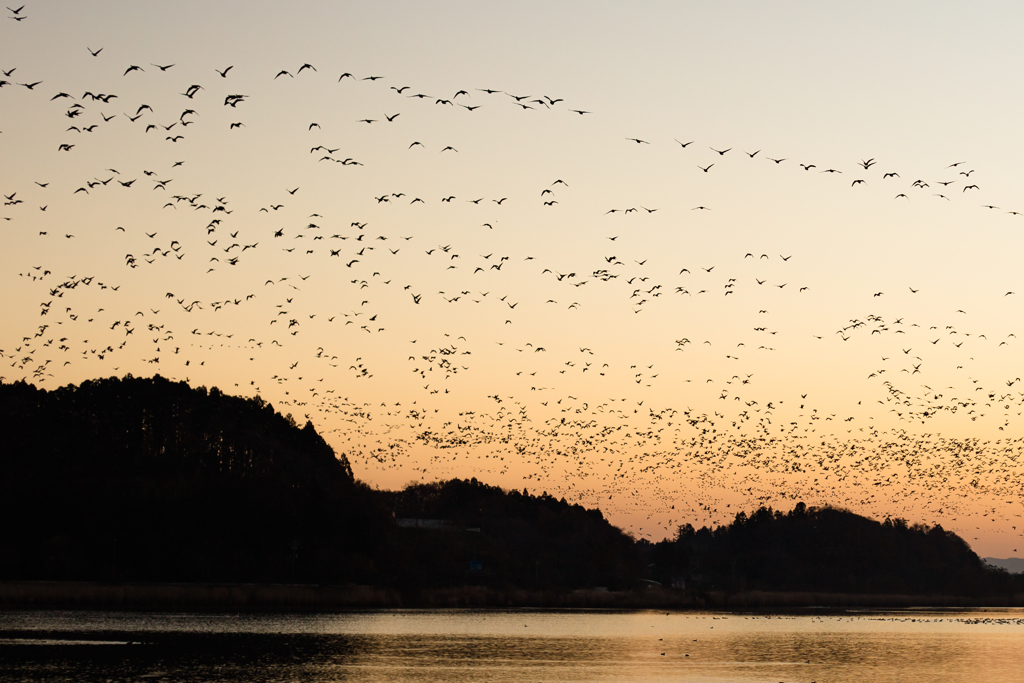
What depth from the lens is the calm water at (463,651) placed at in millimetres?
44156

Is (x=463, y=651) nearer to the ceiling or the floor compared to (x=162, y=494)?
nearer to the floor

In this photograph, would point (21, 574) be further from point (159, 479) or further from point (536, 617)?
point (536, 617)

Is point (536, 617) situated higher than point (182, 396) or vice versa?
point (182, 396)

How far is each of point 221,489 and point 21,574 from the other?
2155 cm

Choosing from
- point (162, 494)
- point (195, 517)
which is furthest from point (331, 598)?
point (162, 494)

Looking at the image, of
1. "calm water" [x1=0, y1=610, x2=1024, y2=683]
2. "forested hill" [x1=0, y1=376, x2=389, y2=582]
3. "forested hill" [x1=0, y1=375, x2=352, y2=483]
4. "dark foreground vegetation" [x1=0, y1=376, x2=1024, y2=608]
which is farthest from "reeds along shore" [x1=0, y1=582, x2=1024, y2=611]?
"forested hill" [x1=0, y1=375, x2=352, y2=483]

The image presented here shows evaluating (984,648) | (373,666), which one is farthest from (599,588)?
(373,666)

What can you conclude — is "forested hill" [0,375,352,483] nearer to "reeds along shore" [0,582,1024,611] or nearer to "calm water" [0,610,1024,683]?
"reeds along shore" [0,582,1024,611]

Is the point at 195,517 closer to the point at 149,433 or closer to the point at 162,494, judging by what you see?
the point at 162,494

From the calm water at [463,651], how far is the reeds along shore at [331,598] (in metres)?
10.5

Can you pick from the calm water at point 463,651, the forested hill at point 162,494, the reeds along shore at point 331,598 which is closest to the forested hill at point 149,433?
the forested hill at point 162,494

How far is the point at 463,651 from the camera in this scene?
56125mm

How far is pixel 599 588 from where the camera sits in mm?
169875

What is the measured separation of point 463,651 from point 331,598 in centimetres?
5521
